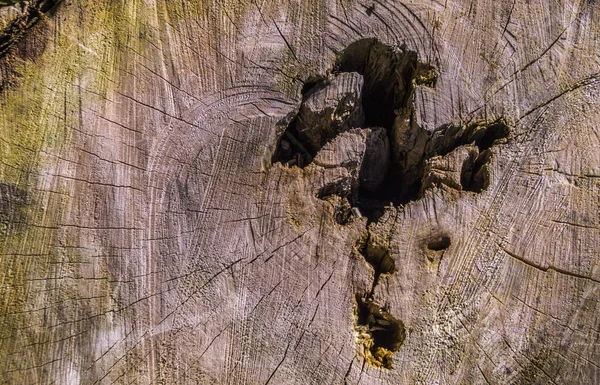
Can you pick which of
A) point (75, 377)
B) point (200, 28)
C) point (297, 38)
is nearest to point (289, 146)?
point (297, 38)

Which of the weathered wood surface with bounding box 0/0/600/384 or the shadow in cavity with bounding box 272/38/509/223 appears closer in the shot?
the weathered wood surface with bounding box 0/0/600/384

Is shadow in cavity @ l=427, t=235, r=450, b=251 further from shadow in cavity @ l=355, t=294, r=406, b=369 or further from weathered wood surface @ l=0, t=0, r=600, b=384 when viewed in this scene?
shadow in cavity @ l=355, t=294, r=406, b=369

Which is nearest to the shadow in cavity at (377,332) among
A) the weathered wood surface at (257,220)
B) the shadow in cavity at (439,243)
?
the weathered wood surface at (257,220)

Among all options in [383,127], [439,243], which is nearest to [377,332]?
[439,243]

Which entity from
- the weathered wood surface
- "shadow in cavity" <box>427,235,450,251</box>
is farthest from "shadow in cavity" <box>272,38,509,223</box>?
"shadow in cavity" <box>427,235,450,251</box>

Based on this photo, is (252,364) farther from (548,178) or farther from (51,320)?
(548,178)

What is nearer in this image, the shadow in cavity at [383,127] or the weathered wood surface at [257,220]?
the weathered wood surface at [257,220]

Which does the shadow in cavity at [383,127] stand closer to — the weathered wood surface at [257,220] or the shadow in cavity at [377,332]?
the weathered wood surface at [257,220]

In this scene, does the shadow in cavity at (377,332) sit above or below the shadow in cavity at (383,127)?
below
